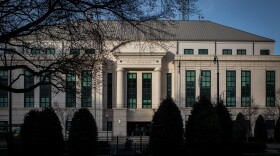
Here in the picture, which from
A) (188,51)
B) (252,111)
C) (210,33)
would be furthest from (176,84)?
(252,111)

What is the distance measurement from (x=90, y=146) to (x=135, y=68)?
2070 inches

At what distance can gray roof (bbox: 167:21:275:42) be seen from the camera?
83.2m

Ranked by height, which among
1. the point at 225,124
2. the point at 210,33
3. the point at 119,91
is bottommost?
the point at 225,124

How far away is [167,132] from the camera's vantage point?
2534 centimetres

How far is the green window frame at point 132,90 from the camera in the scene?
80500 mm

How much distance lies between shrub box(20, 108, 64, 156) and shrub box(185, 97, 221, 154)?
24.1ft

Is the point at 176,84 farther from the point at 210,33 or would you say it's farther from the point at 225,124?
the point at 225,124

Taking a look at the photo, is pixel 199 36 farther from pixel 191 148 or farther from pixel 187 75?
pixel 191 148

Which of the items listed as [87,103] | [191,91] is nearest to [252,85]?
[191,91]

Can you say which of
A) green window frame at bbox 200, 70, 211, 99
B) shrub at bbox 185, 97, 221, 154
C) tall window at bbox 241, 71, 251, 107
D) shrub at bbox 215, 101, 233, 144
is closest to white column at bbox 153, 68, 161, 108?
green window frame at bbox 200, 70, 211, 99

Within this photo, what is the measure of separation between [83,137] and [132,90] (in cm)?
5307

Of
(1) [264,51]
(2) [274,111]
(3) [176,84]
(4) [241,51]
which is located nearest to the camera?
(2) [274,111]

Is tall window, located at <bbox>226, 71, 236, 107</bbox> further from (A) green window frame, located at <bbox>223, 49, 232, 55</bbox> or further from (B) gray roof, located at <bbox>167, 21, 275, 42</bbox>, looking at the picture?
(B) gray roof, located at <bbox>167, 21, 275, 42</bbox>

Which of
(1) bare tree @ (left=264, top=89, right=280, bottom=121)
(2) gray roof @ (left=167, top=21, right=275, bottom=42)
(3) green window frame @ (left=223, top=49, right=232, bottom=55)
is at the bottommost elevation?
(1) bare tree @ (left=264, top=89, right=280, bottom=121)
